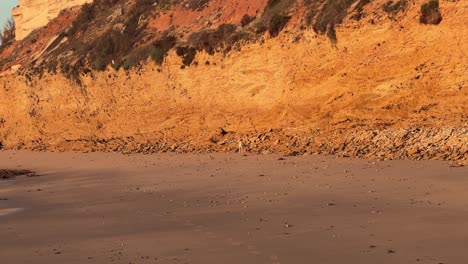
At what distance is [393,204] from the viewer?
9.83 meters

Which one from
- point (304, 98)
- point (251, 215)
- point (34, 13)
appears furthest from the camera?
point (34, 13)

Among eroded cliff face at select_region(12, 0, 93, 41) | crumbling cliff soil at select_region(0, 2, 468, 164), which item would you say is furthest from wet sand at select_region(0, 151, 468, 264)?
eroded cliff face at select_region(12, 0, 93, 41)

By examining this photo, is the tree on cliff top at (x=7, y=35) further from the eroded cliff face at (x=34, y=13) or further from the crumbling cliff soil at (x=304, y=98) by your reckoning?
the crumbling cliff soil at (x=304, y=98)

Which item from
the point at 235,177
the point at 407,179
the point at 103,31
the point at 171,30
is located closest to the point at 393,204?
the point at 407,179

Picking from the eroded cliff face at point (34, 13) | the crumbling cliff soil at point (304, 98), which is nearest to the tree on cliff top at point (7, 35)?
the eroded cliff face at point (34, 13)

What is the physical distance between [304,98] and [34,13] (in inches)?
1397

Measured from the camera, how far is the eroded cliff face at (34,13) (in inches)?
1943

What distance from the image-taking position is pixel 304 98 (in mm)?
22000

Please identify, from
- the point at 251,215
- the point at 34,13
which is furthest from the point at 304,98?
the point at 34,13

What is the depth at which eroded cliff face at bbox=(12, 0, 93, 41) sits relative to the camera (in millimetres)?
49344

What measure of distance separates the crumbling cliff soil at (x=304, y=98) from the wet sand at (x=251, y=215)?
237cm

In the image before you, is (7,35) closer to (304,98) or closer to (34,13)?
(34,13)

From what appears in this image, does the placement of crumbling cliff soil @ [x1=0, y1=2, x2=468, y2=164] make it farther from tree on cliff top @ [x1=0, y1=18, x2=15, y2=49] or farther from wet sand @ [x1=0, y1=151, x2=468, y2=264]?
tree on cliff top @ [x1=0, y1=18, x2=15, y2=49]

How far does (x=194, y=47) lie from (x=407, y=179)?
1652cm
